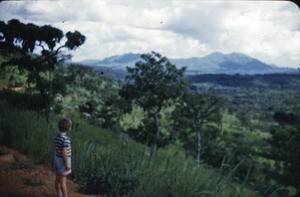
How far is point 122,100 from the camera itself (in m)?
50.2

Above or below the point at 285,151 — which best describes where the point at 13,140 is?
above

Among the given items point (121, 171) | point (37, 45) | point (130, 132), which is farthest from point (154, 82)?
point (121, 171)

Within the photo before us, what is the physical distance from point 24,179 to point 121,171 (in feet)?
5.03

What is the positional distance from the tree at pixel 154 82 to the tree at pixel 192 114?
5049mm

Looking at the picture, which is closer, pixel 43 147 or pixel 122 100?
pixel 43 147

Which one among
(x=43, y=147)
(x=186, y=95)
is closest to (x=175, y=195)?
(x=43, y=147)

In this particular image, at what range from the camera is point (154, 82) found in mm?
42906

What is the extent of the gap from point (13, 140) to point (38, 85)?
32.2 ft

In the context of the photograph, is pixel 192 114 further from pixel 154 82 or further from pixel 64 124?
pixel 64 124

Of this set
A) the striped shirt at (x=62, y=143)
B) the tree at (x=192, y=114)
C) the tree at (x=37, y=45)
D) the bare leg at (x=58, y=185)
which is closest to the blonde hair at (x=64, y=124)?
the striped shirt at (x=62, y=143)

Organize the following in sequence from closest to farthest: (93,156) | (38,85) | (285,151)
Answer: (93,156) → (38,85) → (285,151)

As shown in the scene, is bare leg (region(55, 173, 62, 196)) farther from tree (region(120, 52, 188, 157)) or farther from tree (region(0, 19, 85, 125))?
tree (region(120, 52, 188, 157))

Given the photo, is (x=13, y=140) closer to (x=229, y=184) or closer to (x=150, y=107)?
(x=229, y=184)

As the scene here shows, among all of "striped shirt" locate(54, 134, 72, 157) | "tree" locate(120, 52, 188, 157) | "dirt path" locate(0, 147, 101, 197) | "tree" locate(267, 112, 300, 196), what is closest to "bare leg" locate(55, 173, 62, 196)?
"dirt path" locate(0, 147, 101, 197)
